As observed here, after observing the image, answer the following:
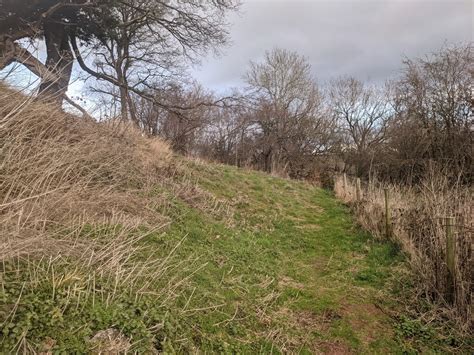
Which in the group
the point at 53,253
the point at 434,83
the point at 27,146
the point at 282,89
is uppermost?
the point at 282,89

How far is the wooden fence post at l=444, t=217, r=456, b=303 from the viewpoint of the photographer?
Result: 4680 mm

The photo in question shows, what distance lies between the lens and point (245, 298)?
4.41 meters

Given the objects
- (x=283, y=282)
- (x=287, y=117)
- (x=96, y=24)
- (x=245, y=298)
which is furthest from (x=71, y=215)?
(x=287, y=117)

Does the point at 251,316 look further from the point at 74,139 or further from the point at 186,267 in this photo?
the point at 74,139

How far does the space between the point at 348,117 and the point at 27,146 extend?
3019 centimetres

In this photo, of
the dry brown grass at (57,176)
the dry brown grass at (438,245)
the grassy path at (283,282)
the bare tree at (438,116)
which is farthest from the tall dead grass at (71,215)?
the bare tree at (438,116)

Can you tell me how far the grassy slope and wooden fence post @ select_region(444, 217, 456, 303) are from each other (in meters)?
0.69

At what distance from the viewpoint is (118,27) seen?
45.1 ft

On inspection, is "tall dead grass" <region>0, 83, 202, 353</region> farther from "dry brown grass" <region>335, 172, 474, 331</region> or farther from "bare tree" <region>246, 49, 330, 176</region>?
"bare tree" <region>246, 49, 330, 176</region>

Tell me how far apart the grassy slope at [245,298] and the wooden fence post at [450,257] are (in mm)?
689

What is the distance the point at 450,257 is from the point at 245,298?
2.66 metres

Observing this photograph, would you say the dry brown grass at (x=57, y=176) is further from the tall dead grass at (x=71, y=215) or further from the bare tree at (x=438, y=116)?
the bare tree at (x=438, y=116)

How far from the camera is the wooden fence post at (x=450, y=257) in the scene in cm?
468

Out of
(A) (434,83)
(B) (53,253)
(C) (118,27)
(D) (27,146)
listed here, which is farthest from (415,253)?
(A) (434,83)
